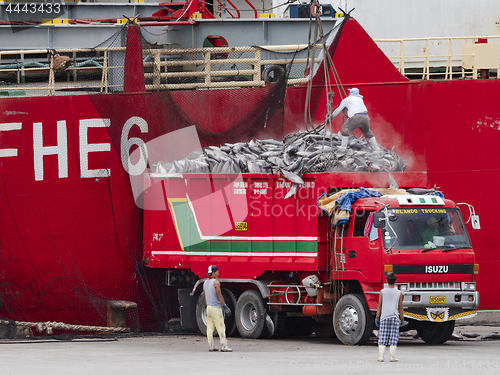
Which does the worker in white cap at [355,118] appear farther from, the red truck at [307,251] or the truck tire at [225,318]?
the truck tire at [225,318]

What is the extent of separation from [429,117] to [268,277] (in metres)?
5.90

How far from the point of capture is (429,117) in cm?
1842

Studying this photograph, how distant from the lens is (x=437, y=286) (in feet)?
45.6

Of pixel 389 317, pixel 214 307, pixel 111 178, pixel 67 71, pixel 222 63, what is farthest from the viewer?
pixel 67 71

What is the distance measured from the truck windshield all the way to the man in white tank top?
183cm

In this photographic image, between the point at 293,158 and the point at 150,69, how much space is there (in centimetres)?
582

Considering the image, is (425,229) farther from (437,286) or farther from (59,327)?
(59,327)

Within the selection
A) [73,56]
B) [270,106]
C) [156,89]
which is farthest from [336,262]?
[73,56]

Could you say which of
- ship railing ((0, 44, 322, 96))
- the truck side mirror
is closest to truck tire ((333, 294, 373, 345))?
the truck side mirror

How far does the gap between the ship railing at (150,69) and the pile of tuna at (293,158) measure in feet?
8.03

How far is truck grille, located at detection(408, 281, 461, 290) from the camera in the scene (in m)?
13.8

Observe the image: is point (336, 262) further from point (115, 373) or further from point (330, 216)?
point (115, 373)

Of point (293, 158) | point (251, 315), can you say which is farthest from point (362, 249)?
point (251, 315)

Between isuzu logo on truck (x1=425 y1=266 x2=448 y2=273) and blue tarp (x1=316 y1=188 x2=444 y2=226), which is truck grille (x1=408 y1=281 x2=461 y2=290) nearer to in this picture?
isuzu logo on truck (x1=425 y1=266 x2=448 y2=273)
